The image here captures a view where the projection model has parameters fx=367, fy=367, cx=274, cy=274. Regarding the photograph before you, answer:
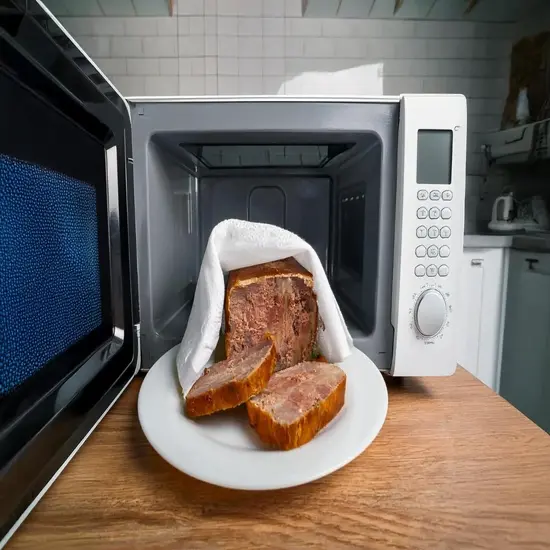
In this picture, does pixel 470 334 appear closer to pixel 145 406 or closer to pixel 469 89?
pixel 469 89

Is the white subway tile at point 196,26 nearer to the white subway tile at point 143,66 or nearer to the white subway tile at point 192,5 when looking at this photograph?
the white subway tile at point 192,5

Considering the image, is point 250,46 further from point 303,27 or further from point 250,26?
point 303,27

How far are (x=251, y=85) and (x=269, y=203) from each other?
846mm

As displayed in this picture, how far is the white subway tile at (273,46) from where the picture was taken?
55.9 inches

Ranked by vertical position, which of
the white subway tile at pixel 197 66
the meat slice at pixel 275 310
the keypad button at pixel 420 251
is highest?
the white subway tile at pixel 197 66

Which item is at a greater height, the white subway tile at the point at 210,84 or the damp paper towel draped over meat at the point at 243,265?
the white subway tile at the point at 210,84

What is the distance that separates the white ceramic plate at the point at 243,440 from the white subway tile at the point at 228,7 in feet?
4.75

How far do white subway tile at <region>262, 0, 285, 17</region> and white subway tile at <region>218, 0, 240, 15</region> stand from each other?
10cm

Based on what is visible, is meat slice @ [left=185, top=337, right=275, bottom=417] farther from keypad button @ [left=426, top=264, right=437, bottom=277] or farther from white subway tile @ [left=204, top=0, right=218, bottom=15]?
white subway tile @ [left=204, top=0, right=218, bottom=15]

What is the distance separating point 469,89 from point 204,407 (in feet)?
5.49

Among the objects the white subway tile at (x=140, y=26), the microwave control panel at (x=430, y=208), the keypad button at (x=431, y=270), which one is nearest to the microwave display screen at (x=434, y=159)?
the microwave control panel at (x=430, y=208)

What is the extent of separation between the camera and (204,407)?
0.40 metres

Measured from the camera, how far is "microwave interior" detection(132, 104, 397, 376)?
1.72 ft

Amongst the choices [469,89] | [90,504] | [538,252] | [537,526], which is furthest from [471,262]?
[90,504]
